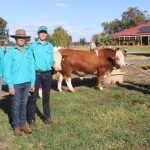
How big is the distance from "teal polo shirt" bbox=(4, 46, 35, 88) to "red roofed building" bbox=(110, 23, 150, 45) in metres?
72.9

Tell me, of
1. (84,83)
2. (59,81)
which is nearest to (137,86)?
(84,83)

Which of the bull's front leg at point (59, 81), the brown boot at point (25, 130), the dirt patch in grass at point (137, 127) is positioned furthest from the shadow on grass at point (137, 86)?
the brown boot at point (25, 130)

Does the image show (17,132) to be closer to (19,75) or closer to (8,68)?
(19,75)

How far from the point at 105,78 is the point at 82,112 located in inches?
223

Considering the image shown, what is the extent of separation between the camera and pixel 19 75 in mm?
7703

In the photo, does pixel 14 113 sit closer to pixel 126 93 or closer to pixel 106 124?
pixel 106 124

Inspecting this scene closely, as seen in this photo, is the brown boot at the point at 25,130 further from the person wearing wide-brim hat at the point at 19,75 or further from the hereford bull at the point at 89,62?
the hereford bull at the point at 89,62

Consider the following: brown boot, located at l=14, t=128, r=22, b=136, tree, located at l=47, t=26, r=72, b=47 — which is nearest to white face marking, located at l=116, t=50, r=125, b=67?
brown boot, located at l=14, t=128, r=22, b=136

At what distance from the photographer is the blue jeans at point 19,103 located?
7.77m

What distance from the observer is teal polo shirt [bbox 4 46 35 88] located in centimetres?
757

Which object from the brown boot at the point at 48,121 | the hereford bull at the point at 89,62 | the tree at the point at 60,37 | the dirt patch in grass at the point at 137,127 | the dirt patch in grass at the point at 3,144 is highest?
the tree at the point at 60,37

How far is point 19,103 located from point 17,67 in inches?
28.9

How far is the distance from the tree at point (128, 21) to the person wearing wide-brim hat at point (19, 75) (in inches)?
4727

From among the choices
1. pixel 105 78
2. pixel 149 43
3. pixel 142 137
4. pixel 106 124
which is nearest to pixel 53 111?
pixel 106 124
